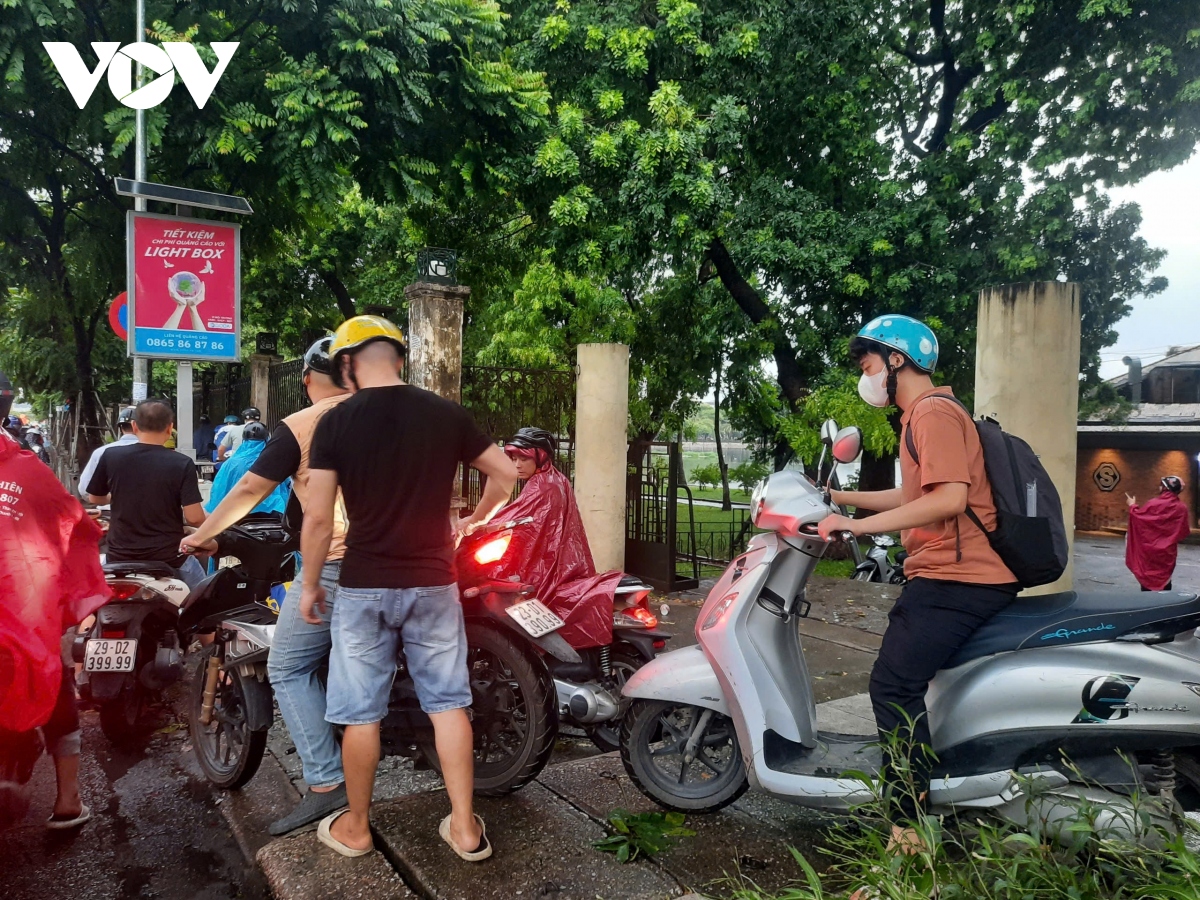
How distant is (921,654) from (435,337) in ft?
19.3

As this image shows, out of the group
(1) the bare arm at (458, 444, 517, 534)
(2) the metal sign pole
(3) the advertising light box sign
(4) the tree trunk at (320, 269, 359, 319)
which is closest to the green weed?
(1) the bare arm at (458, 444, 517, 534)

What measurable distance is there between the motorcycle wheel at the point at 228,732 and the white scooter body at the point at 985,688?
5.50 feet

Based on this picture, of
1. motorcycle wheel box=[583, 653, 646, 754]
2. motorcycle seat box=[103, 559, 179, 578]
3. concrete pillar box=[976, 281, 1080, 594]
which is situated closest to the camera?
motorcycle wheel box=[583, 653, 646, 754]

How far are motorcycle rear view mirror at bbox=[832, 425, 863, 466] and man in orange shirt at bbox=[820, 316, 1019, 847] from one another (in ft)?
0.50

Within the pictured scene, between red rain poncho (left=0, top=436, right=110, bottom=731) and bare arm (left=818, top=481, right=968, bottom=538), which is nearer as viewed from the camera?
bare arm (left=818, top=481, right=968, bottom=538)

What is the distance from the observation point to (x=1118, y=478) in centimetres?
2225

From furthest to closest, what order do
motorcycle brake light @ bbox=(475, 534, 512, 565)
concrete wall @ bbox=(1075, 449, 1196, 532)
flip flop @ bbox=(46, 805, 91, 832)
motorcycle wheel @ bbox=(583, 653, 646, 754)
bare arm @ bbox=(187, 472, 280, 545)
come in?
concrete wall @ bbox=(1075, 449, 1196, 532) → motorcycle brake light @ bbox=(475, 534, 512, 565) → motorcycle wheel @ bbox=(583, 653, 646, 754) → flip flop @ bbox=(46, 805, 91, 832) → bare arm @ bbox=(187, 472, 280, 545)

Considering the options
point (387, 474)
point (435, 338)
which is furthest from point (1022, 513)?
point (435, 338)

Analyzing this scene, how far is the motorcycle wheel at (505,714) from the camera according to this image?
11.2 ft

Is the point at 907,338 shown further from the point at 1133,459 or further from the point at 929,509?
the point at 1133,459

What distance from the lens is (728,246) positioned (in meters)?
11.8

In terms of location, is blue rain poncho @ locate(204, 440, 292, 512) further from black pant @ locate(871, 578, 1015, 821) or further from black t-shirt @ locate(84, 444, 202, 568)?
black pant @ locate(871, 578, 1015, 821)

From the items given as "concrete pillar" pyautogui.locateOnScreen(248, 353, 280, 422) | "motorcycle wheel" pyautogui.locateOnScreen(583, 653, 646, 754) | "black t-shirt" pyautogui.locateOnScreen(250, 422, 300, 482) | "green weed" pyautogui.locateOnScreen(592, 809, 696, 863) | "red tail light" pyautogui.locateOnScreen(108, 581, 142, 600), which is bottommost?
"green weed" pyautogui.locateOnScreen(592, 809, 696, 863)

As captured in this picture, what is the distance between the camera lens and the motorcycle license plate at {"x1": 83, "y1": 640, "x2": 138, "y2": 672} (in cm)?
408
